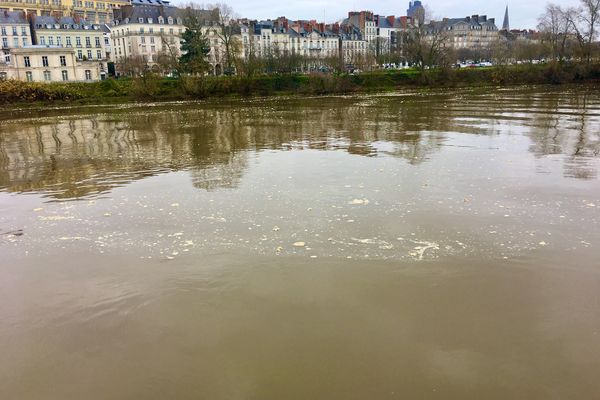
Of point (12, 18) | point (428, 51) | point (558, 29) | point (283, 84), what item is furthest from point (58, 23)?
point (558, 29)

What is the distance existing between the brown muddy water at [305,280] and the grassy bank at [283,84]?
1669 inches

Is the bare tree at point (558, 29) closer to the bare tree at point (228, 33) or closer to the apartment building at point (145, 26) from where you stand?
the bare tree at point (228, 33)

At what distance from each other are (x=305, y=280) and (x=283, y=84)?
5785 cm

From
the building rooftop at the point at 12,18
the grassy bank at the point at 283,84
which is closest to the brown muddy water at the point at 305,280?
the grassy bank at the point at 283,84

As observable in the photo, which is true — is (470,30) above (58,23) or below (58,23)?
above

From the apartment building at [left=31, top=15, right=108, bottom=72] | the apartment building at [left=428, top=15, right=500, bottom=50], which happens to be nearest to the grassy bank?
the apartment building at [left=31, top=15, right=108, bottom=72]

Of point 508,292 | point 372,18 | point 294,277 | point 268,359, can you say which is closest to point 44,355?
point 268,359

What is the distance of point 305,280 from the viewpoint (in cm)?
748

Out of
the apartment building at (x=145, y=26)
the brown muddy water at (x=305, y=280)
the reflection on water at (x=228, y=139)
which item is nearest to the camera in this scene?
the brown muddy water at (x=305, y=280)

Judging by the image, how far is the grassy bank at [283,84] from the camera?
53.4 m

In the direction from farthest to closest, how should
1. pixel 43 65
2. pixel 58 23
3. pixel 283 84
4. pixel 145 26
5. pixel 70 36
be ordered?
pixel 145 26 → pixel 58 23 → pixel 70 36 → pixel 43 65 → pixel 283 84

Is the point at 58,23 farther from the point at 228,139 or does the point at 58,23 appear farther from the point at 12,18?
the point at 228,139

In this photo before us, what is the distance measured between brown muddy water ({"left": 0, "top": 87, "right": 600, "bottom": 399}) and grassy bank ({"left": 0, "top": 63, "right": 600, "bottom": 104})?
42.4 m

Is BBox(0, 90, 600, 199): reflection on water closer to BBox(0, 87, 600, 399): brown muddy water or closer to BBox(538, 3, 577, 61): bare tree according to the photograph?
BBox(0, 87, 600, 399): brown muddy water
